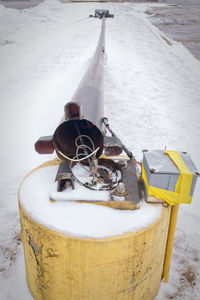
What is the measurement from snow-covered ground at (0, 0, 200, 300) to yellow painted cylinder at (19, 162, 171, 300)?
2.23ft

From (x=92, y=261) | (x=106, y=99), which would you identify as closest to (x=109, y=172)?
(x=92, y=261)

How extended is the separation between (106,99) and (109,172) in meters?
4.19

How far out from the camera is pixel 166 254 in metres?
2.07

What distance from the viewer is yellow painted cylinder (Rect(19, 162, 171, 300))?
1466 millimetres

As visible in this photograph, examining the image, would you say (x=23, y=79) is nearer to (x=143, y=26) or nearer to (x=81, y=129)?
(x=81, y=129)

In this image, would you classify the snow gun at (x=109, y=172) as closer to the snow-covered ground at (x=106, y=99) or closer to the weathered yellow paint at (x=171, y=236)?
the weathered yellow paint at (x=171, y=236)

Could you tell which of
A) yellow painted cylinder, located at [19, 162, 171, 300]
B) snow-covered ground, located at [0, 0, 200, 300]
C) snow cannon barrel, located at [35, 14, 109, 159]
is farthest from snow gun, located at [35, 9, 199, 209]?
snow-covered ground, located at [0, 0, 200, 300]

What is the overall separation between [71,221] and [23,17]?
39.9 ft

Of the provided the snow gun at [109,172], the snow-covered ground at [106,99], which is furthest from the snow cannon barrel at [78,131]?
the snow-covered ground at [106,99]

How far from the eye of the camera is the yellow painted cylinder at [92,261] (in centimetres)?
147

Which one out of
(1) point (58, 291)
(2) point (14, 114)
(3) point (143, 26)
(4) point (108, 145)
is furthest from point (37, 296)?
(3) point (143, 26)

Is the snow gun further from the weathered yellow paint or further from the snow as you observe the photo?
the weathered yellow paint

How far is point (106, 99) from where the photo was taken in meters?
5.85

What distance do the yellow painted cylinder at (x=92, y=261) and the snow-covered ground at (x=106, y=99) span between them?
68 centimetres
